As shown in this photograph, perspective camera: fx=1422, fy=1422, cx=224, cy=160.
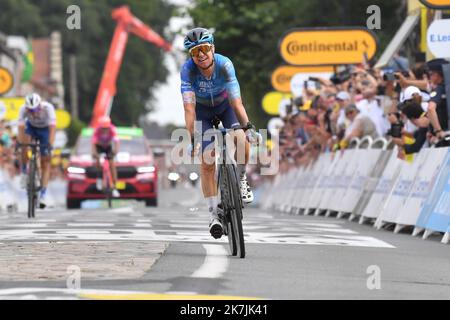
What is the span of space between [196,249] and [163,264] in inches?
72.2

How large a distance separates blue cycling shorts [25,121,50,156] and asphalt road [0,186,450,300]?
422 cm

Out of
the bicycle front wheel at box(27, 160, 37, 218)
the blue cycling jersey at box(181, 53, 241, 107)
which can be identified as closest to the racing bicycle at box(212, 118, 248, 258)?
the blue cycling jersey at box(181, 53, 241, 107)

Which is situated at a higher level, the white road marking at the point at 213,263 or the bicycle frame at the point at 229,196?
the bicycle frame at the point at 229,196

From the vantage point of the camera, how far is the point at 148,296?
8898 mm

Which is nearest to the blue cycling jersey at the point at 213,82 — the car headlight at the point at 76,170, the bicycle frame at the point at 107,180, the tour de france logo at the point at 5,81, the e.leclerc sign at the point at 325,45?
the bicycle frame at the point at 107,180

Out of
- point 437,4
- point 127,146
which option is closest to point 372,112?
point 437,4

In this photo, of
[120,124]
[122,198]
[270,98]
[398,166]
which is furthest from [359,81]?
[120,124]

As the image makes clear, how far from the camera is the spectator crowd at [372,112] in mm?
17984

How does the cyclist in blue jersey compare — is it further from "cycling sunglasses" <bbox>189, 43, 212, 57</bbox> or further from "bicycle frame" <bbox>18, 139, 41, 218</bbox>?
"bicycle frame" <bbox>18, 139, 41, 218</bbox>

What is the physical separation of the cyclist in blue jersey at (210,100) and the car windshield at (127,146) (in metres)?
18.5

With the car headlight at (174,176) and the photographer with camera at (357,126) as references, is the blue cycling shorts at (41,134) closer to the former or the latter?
the photographer with camera at (357,126)

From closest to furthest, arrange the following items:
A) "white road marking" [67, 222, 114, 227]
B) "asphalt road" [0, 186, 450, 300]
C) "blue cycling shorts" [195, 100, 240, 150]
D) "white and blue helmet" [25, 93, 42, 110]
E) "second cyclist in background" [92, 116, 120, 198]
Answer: "asphalt road" [0, 186, 450, 300]
"blue cycling shorts" [195, 100, 240, 150]
"white road marking" [67, 222, 114, 227]
"white and blue helmet" [25, 93, 42, 110]
"second cyclist in background" [92, 116, 120, 198]

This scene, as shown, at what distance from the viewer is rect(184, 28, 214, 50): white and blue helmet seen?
12.7 m

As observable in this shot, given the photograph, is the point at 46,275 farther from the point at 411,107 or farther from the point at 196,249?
the point at 411,107
